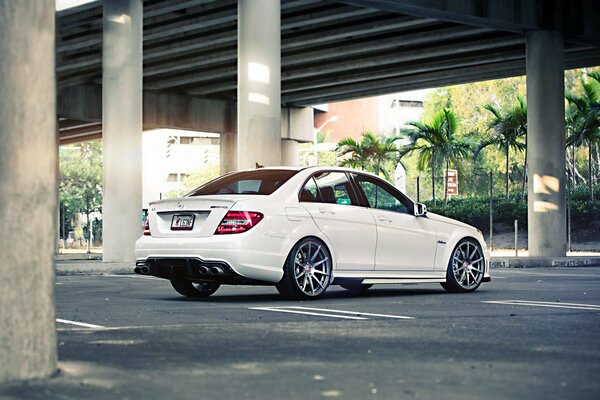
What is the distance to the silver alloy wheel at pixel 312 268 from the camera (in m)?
12.4

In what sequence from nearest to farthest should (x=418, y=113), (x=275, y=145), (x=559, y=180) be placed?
(x=275, y=145) < (x=559, y=180) < (x=418, y=113)

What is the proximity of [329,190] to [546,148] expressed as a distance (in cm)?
1879

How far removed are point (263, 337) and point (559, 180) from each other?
2393cm

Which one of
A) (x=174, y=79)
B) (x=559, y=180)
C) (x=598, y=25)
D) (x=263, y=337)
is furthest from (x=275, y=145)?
(x=174, y=79)

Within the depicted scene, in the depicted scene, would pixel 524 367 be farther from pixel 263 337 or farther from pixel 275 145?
pixel 275 145

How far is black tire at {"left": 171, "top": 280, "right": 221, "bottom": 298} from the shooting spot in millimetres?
13469

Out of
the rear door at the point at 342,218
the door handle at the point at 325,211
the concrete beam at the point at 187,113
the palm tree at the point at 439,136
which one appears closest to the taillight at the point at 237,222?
the rear door at the point at 342,218

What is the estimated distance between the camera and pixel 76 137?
2625 inches

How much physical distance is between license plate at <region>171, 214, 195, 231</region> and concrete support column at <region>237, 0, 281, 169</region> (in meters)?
12.2

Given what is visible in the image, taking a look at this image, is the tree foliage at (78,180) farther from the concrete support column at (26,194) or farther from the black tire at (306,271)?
the concrete support column at (26,194)

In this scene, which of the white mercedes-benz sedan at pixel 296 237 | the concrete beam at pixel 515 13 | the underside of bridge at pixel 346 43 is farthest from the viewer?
the underside of bridge at pixel 346 43

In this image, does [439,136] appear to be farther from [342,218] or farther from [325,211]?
[325,211]

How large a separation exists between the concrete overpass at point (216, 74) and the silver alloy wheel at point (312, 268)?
21.1 ft

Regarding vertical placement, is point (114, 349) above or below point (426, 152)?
below
